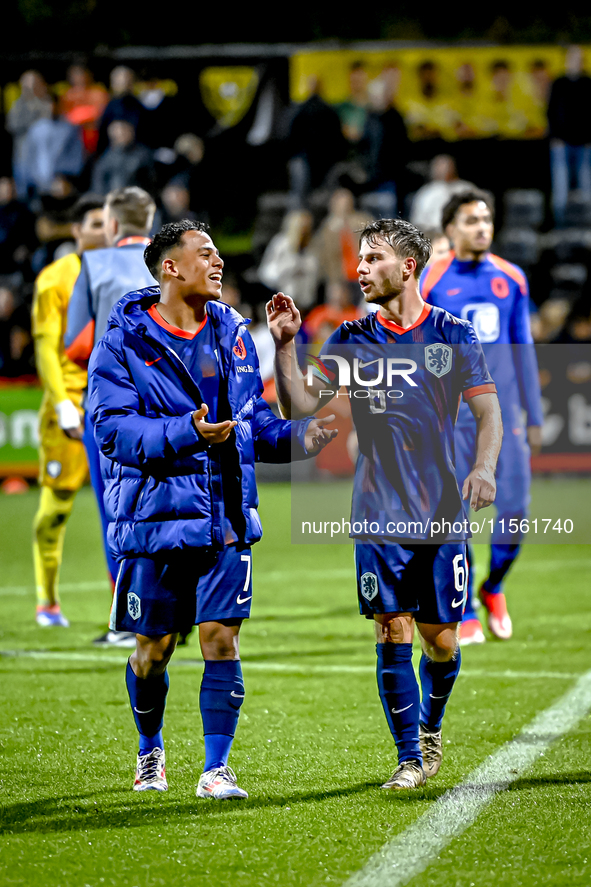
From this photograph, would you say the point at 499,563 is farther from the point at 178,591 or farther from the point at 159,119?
the point at 159,119

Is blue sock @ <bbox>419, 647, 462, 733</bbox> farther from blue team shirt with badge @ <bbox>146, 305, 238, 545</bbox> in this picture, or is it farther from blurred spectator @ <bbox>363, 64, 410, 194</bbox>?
blurred spectator @ <bbox>363, 64, 410, 194</bbox>

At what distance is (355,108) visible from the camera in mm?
17844

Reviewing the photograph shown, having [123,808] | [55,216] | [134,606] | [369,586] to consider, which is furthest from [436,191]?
[123,808]

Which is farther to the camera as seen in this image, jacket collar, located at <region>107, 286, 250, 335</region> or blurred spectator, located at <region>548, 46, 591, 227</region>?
blurred spectator, located at <region>548, 46, 591, 227</region>

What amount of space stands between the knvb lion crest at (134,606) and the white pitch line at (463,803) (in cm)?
102

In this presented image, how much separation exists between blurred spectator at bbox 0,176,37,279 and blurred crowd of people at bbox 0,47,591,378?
2cm

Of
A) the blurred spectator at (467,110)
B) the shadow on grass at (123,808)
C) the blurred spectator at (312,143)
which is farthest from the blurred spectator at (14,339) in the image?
the shadow on grass at (123,808)

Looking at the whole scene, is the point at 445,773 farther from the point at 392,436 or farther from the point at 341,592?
the point at 341,592

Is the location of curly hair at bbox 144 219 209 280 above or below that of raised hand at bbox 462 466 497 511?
above

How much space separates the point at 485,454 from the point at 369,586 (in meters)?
0.57

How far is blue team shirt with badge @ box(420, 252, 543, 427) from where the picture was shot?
22.0ft

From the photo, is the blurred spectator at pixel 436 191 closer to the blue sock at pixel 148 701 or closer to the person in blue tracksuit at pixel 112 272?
the person in blue tracksuit at pixel 112 272

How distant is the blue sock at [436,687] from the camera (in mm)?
4250

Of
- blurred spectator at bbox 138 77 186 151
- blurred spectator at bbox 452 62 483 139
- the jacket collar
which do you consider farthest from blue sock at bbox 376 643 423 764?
blurred spectator at bbox 452 62 483 139
